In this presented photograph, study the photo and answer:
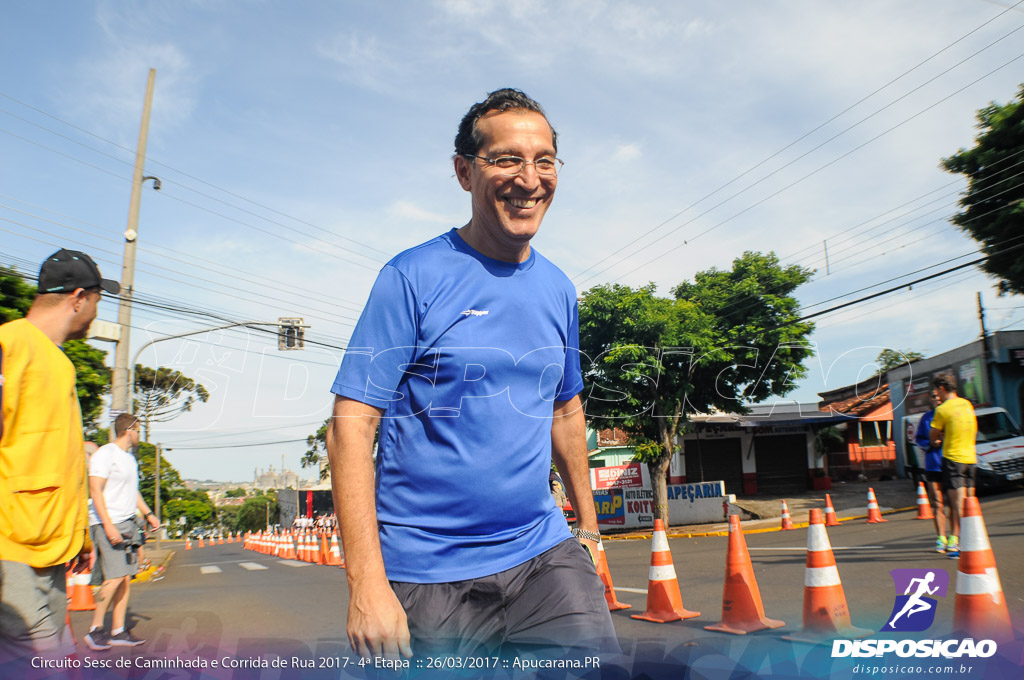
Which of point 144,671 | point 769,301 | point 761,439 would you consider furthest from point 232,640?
point 761,439

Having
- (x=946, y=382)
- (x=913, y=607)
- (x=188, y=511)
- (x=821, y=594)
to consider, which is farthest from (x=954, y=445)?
(x=188, y=511)

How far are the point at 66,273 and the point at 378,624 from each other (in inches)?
90.7

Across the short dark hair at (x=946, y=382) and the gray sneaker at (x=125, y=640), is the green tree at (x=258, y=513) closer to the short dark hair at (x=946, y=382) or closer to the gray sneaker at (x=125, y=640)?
the gray sneaker at (x=125, y=640)

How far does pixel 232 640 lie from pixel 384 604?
5156mm

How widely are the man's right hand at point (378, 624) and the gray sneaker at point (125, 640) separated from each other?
494cm

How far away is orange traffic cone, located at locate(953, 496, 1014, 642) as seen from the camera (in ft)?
12.5

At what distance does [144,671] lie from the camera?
4.73m

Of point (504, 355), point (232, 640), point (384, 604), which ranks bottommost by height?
point (232, 640)

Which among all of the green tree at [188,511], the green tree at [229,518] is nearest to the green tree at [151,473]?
the green tree at [188,511]

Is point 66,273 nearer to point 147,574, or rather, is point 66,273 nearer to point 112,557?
point 112,557

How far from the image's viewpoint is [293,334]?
650 inches

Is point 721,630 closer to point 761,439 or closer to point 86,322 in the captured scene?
point 86,322

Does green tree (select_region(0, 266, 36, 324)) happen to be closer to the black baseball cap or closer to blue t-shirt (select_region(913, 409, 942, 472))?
the black baseball cap

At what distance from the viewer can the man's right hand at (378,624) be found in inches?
69.8
